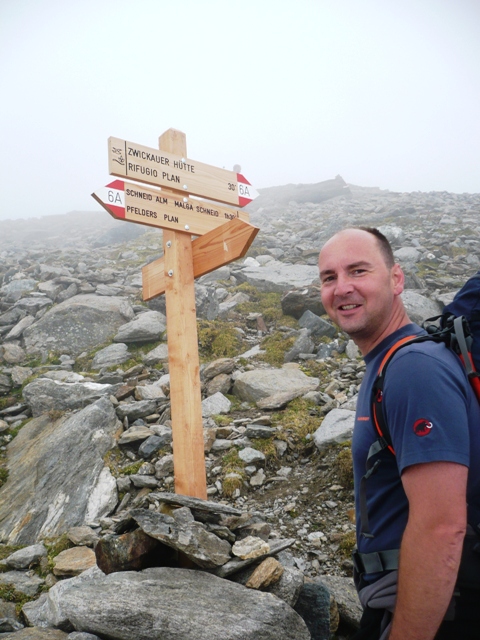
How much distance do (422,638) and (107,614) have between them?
8.64 ft

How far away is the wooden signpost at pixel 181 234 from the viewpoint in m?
5.14

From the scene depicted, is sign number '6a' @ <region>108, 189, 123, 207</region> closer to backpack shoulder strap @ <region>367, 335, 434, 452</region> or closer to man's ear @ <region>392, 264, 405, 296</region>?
man's ear @ <region>392, 264, 405, 296</region>

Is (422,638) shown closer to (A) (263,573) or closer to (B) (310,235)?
(A) (263,573)

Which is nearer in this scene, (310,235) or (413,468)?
(413,468)

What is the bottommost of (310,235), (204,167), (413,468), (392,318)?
(413,468)

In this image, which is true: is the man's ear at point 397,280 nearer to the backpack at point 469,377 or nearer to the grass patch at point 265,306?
the backpack at point 469,377

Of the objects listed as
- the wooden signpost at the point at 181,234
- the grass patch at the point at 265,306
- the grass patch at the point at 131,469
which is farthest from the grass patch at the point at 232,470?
the grass patch at the point at 265,306

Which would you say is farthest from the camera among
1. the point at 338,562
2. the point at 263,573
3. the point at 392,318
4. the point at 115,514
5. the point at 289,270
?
the point at 289,270

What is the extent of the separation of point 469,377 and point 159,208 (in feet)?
13.8

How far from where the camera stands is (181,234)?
5.67 metres

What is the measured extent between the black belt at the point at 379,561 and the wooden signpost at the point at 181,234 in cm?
298

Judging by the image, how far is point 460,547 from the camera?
79.7 inches

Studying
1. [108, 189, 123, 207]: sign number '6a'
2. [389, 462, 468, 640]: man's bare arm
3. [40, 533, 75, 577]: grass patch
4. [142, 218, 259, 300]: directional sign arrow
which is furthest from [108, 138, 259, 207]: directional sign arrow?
[40, 533, 75, 577]: grass patch

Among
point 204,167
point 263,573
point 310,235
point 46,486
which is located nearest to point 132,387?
point 46,486
